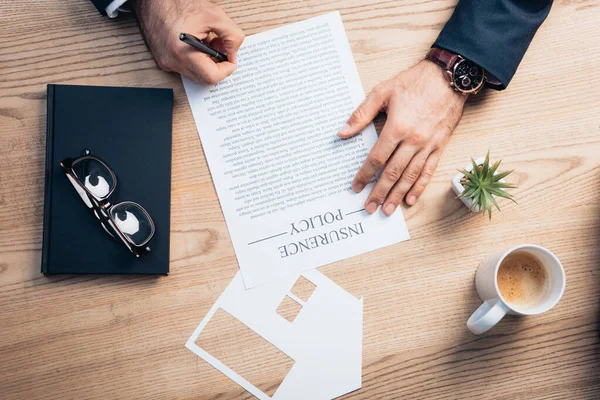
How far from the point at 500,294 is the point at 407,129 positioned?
0.33 meters

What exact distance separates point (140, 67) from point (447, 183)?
0.62 metres

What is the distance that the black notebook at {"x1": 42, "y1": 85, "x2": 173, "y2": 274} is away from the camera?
91cm

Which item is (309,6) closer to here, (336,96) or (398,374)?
(336,96)

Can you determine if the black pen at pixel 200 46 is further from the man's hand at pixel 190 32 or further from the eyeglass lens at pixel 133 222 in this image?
the eyeglass lens at pixel 133 222

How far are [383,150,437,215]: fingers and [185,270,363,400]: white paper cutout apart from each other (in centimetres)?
19

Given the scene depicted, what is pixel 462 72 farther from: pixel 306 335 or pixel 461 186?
pixel 306 335

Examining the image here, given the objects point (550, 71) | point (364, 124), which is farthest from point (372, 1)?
point (550, 71)

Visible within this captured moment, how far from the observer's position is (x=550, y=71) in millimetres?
968

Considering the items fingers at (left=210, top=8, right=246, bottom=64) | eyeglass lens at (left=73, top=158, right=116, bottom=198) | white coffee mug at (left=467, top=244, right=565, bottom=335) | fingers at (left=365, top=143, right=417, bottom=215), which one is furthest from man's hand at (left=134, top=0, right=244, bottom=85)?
white coffee mug at (left=467, top=244, right=565, bottom=335)

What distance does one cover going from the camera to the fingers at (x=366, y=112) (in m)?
0.94

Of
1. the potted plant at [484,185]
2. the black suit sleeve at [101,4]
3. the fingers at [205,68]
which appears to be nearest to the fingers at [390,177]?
the potted plant at [484,185]

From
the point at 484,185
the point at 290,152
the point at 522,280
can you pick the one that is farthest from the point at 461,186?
the point at 290,152

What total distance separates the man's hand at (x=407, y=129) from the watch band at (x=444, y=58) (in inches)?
0.5

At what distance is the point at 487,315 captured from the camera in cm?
83
